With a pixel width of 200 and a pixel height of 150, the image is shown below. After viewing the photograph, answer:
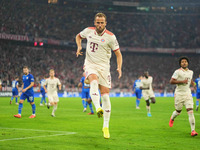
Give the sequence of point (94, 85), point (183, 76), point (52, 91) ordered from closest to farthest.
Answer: point (94, 85) < point (183, 76) < point (52, 91)

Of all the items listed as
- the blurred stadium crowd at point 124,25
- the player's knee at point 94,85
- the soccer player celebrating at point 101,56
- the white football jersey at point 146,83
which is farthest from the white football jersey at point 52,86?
the blurred stadium crowd at point 124,25

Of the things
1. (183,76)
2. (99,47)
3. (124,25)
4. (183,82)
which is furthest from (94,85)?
(124,25)

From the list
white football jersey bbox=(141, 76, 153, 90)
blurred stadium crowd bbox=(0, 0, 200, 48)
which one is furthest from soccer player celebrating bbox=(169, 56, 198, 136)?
blurred stadium crowd bbox=(0, 0, 200, 48)

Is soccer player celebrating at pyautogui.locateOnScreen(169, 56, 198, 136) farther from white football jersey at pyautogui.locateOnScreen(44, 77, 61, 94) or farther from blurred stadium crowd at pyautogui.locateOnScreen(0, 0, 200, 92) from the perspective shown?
blurred stadium crowd at pyautogui.locateOnScreen(0, 0, 200, 92)

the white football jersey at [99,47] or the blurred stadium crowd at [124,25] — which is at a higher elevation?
the blurred stadium crowd at [124,25]

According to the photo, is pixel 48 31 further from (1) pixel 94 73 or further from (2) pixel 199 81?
(1) pixel 94 73

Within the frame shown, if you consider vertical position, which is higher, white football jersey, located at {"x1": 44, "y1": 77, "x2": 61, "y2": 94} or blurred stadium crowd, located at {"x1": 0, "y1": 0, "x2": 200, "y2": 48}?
blurred stadium crowd, located at {"x1": 0, "y1": 0, "x2": 200, "y2": 48}

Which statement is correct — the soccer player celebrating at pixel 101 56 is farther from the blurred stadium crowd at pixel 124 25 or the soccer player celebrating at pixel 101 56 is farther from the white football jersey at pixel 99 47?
the blurred stadium crowd at pixel 124 25

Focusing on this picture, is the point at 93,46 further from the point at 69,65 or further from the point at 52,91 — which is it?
the point at 69,65

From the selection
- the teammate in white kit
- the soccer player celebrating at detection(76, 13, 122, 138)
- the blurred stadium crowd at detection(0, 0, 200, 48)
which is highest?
the blurred stadium crowd at detection(0, 0, 200, 48)

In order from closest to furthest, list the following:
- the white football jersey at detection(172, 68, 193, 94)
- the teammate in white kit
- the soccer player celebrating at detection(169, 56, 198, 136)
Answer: the soccer player celebrating at detection(169, 56, 198, 136) < the white football jersey at detection(172, 68, 193, 94) < the teammate in white kit

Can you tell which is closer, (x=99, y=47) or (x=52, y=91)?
(x=99, y=47)

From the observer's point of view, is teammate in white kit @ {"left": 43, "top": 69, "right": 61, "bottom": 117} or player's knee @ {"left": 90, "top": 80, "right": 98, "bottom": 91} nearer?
player's knee @ {"left": 90, "top": 80, "right": 98, "bottom": 91}

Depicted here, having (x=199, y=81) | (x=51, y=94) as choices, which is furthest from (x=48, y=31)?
(x=51, y=94)
